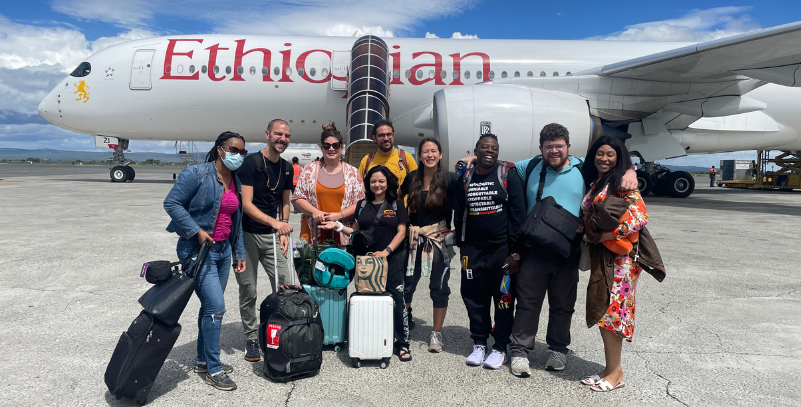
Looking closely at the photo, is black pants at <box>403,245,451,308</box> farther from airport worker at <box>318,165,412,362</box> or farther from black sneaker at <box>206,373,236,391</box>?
black sneaker at <box>206,373,236,391</box>

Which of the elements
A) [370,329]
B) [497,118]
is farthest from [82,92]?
[370,329]

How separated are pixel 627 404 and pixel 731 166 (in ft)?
98.9

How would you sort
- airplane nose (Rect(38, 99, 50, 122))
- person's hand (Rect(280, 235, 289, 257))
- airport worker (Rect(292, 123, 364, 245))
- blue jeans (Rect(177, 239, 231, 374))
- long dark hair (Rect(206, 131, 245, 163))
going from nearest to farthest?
1. blue jeans (Rect(177, 239, 231, 374))
2. long dark hair (Rect(206, 131, 245, 163))
3. person's hand (Rect(280, 235, 289, 257))
4. airport worker (Rect(292, 123, 364, 245))
5. airplane nose (Rect(38, 99, 50, 122))

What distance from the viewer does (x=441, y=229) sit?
3428 mm

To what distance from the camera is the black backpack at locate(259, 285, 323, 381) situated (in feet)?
9.40

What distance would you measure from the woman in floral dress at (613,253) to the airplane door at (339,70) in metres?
9.78

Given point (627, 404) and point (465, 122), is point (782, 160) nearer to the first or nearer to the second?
point (465, 122)

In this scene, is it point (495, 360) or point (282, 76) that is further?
point (282, 76)

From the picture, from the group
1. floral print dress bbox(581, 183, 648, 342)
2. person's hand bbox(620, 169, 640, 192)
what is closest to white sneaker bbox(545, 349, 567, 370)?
floral print dress bbox(581, 183, 648, 342)

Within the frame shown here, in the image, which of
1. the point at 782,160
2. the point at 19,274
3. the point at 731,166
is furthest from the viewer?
the point at 731,166

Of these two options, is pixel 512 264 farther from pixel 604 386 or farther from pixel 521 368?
pixel 604 386

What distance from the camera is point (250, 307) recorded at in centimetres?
332

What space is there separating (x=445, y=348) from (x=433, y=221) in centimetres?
98

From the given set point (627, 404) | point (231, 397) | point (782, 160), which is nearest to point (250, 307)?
point (231, 397)
